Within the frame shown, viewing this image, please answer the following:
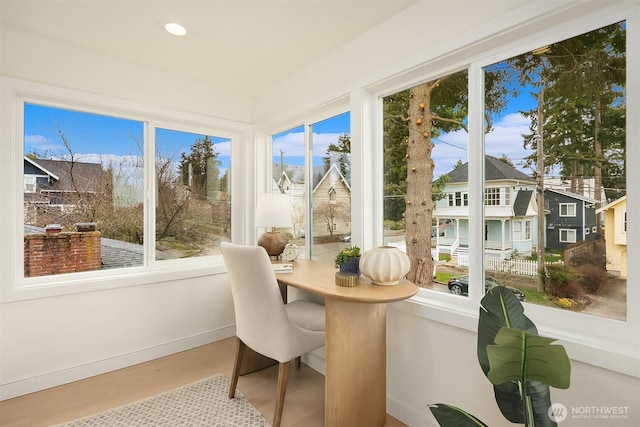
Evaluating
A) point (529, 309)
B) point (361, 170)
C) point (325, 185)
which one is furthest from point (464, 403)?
point (325, 185)

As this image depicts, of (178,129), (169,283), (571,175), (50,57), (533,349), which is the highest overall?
(50,57)

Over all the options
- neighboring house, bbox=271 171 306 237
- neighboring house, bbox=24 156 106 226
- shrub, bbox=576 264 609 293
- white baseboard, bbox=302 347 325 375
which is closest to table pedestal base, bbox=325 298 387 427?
white baseboard, bbox=302 347 325 375

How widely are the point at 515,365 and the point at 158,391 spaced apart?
7.55 ft

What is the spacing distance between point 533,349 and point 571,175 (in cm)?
90

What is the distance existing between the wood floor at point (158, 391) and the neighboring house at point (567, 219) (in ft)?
4.51

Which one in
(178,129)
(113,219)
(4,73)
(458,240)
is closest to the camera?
(458,240)

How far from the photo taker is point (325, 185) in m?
2.75

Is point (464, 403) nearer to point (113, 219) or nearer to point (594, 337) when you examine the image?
point (594, 337)

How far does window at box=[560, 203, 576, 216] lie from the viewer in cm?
143

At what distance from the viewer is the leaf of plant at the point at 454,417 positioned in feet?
3.68

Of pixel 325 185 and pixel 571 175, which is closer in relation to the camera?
pixel 571 175

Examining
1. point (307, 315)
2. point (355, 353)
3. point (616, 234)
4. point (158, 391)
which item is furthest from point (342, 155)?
point (158, 391)

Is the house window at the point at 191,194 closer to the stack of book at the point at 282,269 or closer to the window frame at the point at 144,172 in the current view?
the window frame at the point at 144,172

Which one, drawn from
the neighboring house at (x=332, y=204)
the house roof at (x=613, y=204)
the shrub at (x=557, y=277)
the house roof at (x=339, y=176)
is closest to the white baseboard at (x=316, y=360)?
the neighboring house at (x=332, y=204)
